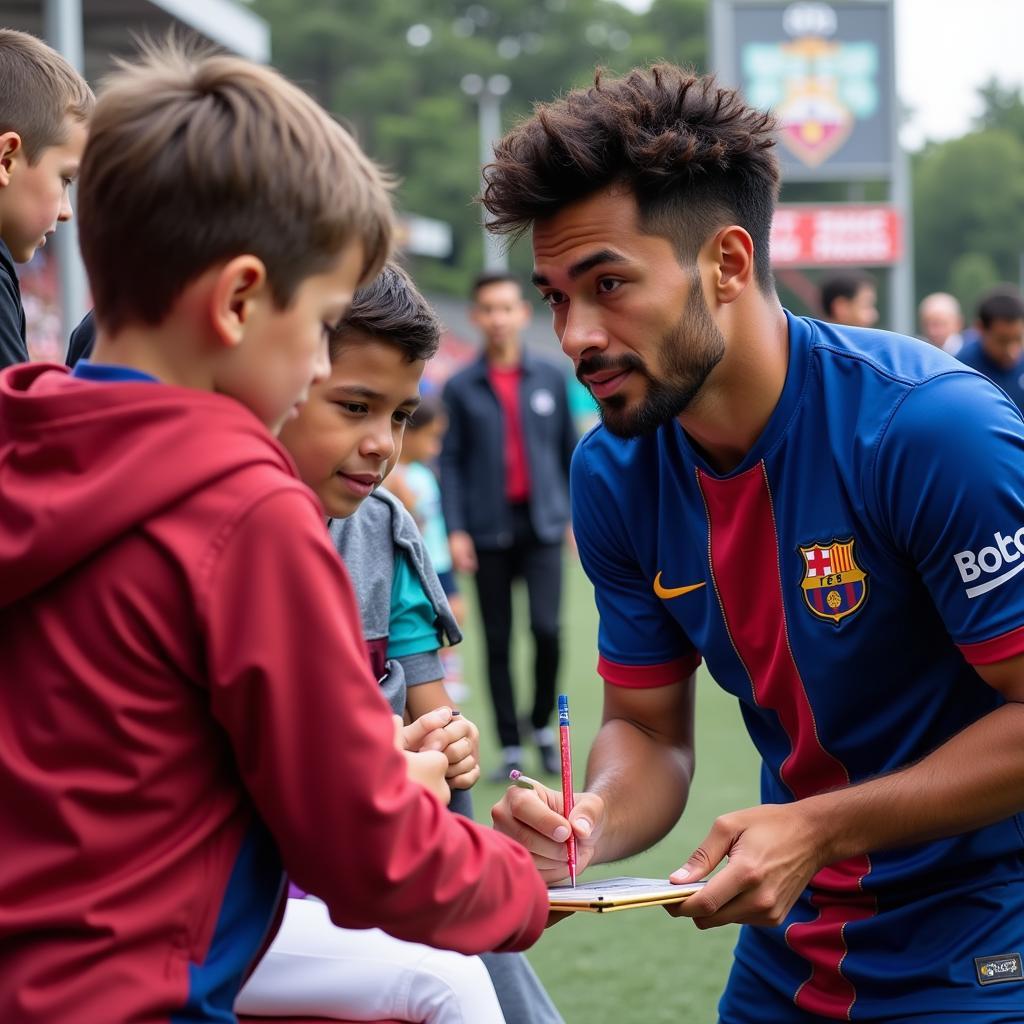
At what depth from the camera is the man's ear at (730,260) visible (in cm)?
259

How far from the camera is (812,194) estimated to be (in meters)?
63.4

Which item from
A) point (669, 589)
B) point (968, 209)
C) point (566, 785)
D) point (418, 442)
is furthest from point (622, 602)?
point (968, 209)

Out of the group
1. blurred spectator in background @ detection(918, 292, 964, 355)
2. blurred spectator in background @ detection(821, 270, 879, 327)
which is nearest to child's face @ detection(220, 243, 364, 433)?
blurred spectator in background @ detection(821, 270, 879, 327)

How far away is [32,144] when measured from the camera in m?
3.10

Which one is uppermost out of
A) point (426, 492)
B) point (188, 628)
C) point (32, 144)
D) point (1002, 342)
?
point (32, 144)

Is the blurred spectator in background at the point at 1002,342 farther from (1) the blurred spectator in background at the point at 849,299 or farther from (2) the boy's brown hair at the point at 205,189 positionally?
(2) the boy's brown hair at the point at 205,189

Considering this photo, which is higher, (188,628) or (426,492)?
(188,628)

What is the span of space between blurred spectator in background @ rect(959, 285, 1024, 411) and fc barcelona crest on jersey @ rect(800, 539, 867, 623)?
25.7 feet

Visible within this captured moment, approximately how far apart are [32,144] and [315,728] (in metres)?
2.02

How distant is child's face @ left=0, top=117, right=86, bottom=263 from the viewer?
309 centimetres

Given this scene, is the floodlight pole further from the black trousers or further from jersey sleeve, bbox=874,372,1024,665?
jersey sleeve, bbox=874,372,1024,665

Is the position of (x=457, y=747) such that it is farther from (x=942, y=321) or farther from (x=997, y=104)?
(x=997, y=104)

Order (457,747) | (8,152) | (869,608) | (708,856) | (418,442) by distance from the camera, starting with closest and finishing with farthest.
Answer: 1. (457,747)
2. (708,856)
3. (869,608)
4. (8,152)
5. (418,442)

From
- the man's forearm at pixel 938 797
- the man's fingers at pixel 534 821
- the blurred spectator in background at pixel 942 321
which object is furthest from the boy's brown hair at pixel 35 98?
the blurred spectator in background at pixel 942 321
